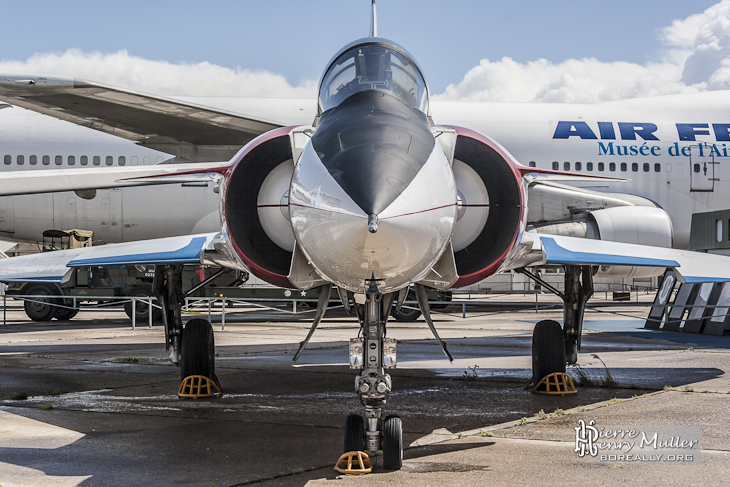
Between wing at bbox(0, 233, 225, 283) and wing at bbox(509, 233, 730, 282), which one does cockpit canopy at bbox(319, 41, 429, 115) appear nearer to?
wing at bbox(509, 233, 730, 282)

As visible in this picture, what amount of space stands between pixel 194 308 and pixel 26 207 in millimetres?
6079

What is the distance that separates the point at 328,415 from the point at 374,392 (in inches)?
83.2

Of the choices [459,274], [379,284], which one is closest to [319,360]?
[459,274]

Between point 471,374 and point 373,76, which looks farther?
→ point 471,374

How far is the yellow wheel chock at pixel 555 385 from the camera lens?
25.4ft

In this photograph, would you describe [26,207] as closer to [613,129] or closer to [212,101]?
[212,101]

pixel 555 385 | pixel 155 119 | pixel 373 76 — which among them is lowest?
pixel 555 385

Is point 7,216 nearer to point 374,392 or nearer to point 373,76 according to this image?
point 373,76

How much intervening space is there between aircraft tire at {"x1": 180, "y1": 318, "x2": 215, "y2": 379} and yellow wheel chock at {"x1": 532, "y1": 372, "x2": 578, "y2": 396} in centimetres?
344

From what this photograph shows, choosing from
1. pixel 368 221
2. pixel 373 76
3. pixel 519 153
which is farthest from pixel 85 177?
pixel 519 153

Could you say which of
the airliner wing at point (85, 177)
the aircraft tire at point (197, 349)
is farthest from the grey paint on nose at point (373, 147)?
the aircraft tire at point (197, 349)

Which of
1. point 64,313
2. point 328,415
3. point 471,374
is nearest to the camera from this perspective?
point 328,415

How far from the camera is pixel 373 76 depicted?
539 centimetres

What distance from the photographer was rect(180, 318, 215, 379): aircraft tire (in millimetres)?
7719
